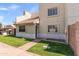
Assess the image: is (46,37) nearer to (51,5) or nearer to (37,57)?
(51,5)

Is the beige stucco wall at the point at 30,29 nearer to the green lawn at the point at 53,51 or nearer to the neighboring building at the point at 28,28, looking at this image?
the neighboring building at the point at 28,28

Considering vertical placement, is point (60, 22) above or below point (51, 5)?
below

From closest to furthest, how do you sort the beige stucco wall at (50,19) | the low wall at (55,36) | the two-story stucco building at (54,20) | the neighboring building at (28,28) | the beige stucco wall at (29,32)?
the two-story stucco building at (54,20)
the low wall at (55,36)
the beige stucco wall at (50,19)
the neighboring building at (28,28)
the beige stucco wall at (29,32)

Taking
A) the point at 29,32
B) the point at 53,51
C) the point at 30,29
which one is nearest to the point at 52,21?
the point at 30,29

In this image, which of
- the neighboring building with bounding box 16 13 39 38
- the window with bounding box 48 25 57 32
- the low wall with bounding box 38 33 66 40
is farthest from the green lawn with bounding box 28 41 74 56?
the neighboring building with bounding box 16 13 39 38

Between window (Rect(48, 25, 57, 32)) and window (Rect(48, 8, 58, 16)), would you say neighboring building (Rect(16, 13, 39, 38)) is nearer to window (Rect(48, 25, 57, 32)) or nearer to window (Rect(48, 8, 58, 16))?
window (Rect(48, 25, 57, 32))

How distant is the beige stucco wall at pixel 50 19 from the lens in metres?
26.9

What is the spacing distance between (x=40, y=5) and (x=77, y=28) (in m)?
16.8

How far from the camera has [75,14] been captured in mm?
23641

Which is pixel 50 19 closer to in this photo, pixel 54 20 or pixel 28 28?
pixel 54 20

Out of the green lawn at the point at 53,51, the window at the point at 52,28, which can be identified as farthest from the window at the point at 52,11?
the green lawn at the point at 53,51

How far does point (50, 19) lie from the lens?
28.6 m

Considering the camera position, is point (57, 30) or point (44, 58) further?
point (57, 30)

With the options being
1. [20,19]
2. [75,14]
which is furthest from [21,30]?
[75,14]
